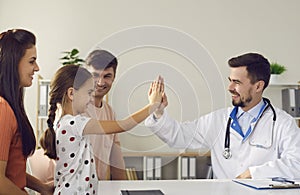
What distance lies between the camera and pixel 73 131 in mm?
1530

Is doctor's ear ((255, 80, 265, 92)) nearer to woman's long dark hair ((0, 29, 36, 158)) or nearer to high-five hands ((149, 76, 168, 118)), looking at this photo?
high-five hands ((149, 76, 168, 118))

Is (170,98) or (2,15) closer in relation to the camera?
(170,98)

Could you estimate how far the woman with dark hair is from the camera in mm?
1296

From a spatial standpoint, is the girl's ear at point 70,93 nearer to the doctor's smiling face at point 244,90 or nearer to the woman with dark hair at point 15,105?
the woman with dark hair at point 15,105

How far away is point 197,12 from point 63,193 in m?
2.59

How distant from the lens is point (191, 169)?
3.44 meters

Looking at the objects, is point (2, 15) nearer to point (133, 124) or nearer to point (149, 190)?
point (133, 124)

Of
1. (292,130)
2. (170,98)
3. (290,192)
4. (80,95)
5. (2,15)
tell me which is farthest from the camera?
(2,15)

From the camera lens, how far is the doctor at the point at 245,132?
1988 mm

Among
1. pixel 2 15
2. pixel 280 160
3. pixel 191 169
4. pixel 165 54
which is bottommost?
pixel 191 169

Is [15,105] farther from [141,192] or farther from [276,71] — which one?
[276,71]

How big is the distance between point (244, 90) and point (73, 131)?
43.3 inches

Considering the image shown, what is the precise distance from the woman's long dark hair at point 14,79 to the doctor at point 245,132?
28.5 inches

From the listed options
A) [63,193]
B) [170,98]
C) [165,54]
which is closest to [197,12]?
[165,54]
